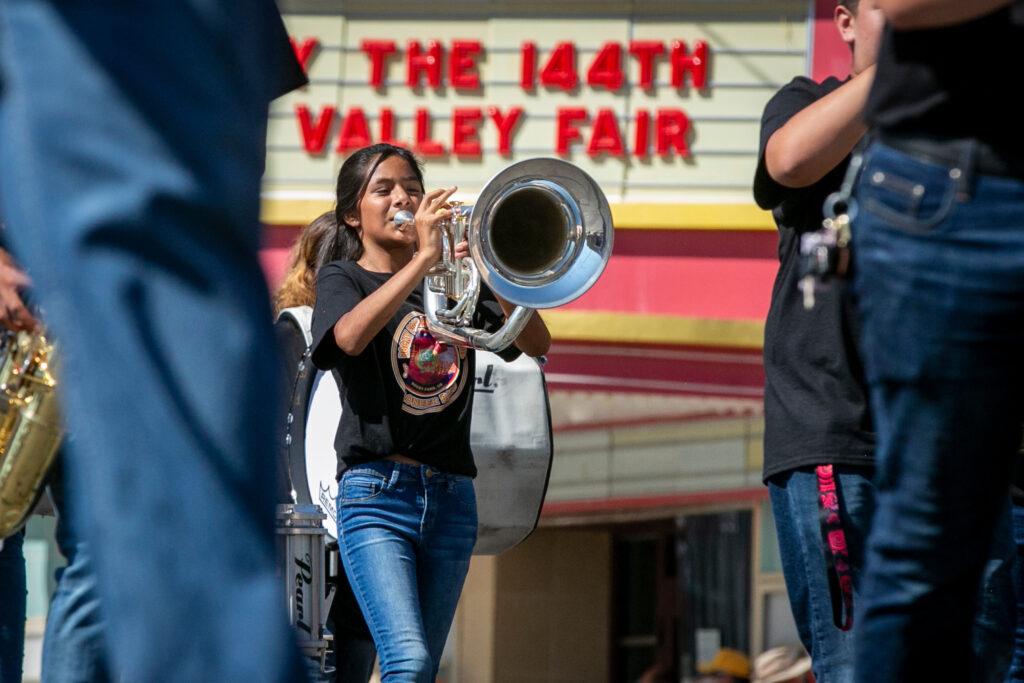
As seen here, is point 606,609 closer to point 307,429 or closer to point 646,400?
point 646,400

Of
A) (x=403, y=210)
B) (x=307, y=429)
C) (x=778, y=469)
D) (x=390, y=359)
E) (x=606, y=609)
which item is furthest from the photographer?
(x=606, y=609)

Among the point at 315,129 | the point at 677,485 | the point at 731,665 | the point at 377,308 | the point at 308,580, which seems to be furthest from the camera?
the point at 677,485

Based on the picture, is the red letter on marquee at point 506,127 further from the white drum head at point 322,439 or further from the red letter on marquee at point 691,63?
the white drum head at point 322,439

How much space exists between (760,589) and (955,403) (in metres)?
8.53

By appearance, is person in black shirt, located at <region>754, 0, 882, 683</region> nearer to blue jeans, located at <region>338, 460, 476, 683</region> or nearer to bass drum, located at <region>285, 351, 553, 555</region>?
blue jeans, located at <region>338, 460, 476, 683</region>

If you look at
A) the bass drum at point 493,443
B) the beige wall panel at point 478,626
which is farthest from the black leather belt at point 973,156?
the beige wall panel at point 478,626

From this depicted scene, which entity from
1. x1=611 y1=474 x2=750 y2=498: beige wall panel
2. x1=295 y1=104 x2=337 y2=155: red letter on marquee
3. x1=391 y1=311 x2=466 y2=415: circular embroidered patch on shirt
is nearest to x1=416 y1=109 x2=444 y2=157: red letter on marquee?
x1=295 y1=104 x2=337 y2=155: red letter on marquee

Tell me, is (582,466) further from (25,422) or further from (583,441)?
(25,422)

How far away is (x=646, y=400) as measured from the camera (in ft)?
34.4

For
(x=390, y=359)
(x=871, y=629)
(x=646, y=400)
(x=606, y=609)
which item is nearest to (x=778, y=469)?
(x=871, y=629)

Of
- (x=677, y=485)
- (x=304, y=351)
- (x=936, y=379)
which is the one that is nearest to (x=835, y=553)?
(x=936, y=379)

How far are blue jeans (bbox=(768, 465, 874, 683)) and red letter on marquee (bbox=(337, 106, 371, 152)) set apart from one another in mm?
7359

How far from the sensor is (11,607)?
3215 mm

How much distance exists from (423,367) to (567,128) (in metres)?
6.02
